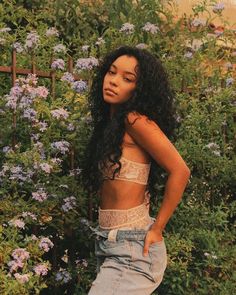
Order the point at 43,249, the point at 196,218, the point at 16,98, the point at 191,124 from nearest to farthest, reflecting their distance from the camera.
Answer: the point at 43,249
the point at 16,98
the point at 196,218
the point at 191,124

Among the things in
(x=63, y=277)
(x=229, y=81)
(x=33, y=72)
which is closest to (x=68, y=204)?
(x=63, y=277)

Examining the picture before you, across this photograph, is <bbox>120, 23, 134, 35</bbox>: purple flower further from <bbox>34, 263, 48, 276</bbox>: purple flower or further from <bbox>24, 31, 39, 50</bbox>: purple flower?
<bbox>34, 263, 48, 276</bbox>: purple flower

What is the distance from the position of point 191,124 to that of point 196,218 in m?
0.64

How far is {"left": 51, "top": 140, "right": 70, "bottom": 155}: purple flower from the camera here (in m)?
3.94

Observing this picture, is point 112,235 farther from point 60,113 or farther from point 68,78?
point 68,78

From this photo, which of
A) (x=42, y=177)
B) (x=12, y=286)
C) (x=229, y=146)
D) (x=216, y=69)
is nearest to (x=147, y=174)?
(x=12, y=286)

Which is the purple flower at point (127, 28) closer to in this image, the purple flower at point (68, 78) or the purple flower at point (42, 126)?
the purple flower at point (68, 78)

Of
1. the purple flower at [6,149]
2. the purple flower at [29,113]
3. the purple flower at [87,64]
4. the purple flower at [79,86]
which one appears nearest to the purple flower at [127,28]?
the purple flower at [87,64]

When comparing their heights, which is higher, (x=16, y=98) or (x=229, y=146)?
(x=16, y=98)

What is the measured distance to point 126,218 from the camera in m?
2.99

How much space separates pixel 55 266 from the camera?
4.17m

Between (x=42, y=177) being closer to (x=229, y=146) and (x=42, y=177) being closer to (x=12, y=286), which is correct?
(x=12, y=286)

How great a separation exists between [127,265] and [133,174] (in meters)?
0.36

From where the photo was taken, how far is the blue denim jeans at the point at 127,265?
2.88 metres
